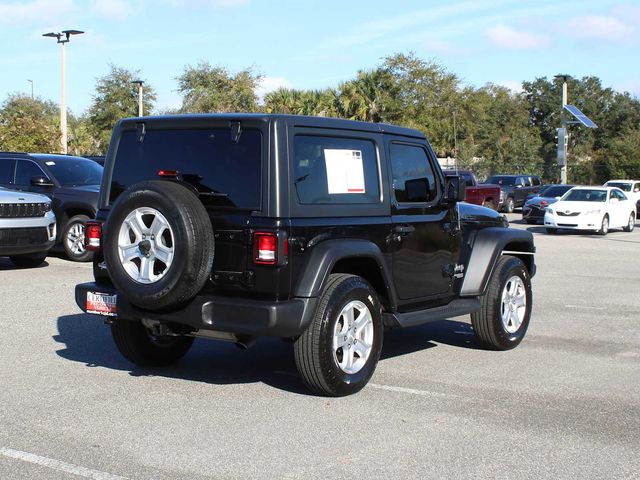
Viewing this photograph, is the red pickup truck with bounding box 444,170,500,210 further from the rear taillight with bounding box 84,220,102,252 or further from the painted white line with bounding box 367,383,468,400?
the rear taillight with bounding box 84,220,102,252

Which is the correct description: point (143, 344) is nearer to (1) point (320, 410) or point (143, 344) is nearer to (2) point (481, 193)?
(1) point (320, 410)

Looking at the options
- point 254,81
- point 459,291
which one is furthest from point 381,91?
point 459,291

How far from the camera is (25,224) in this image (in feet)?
43.7

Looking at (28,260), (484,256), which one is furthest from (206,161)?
(28,260)

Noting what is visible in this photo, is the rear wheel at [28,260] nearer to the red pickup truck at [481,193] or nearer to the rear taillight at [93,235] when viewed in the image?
the rear taillight at [93,235]

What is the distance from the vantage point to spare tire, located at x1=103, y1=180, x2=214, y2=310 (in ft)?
19.0

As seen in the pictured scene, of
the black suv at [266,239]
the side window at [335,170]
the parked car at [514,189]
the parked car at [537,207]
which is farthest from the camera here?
the parked car at [514,189]

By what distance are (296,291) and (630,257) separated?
1410 centimetres

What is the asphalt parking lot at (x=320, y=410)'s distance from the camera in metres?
4.89

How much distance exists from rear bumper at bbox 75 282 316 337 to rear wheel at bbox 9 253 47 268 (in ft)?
30.1

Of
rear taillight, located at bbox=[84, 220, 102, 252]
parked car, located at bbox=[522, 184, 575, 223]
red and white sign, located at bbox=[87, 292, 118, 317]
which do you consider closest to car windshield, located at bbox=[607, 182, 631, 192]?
parked car, located at bbox=[522, 184, 575, 223]

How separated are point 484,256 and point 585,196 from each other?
Answer: 19.5m

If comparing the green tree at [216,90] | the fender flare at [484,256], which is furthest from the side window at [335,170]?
the green tree at [216,90]

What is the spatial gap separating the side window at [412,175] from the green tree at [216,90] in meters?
44.6
